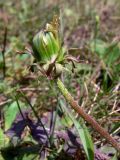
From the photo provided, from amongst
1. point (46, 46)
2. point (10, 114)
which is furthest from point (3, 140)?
point (46, 46)

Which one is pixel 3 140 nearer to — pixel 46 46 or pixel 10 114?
pixel 10 114

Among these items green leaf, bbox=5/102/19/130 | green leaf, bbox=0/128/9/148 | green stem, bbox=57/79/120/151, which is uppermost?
green stem, bbox=57/79/120/151

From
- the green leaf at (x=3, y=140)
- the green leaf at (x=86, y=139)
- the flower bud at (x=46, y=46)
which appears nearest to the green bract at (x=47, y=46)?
the flower bud at (x=46, y=46)

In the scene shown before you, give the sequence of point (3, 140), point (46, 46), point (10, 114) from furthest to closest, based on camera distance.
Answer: point (10, 114) < point (3, 140) < point (46, 46)

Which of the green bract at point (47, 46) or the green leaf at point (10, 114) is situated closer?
the green bract at point (47, 46)

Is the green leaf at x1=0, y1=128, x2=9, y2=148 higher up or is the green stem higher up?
the green stem

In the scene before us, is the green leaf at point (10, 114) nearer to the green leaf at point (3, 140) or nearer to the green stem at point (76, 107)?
the green leaf at point (3, 140)

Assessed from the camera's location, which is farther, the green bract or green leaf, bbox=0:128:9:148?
green leaf, bbox=0:128:9:148

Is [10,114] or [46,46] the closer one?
[46,46]

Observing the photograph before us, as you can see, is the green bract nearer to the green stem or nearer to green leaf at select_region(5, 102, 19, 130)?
the green stem

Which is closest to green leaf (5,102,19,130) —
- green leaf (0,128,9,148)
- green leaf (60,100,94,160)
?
green leaf (0,128,9,148)
